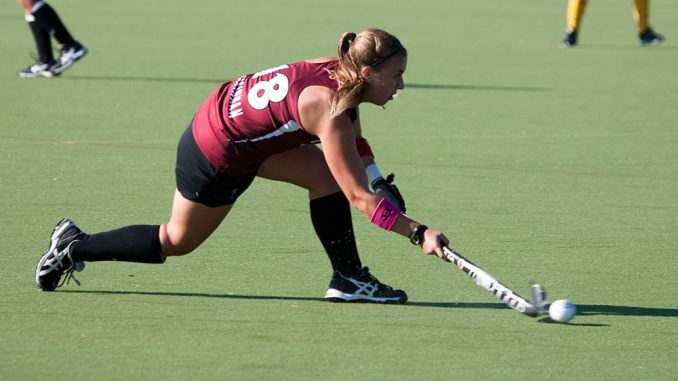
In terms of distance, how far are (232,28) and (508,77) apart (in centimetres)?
595

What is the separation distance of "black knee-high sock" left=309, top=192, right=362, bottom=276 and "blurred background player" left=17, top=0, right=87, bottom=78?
25.8 feet

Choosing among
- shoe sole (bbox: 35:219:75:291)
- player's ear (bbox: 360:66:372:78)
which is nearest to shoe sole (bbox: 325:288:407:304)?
player's ear (bbox: 360:66:372:78)

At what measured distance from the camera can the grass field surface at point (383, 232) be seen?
521cm

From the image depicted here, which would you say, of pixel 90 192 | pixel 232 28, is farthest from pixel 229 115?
pixel 232 28

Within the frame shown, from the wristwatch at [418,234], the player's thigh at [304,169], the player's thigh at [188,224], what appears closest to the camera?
the wristwatch at [418,234]

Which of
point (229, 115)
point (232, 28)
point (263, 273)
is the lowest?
point (232, 28)

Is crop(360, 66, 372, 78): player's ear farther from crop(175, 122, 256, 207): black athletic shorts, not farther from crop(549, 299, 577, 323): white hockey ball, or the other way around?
crop(549, 299, 577, 323): white hockey ball

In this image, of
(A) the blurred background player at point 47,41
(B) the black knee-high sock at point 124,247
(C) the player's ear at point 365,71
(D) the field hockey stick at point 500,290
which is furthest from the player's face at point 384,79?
(A) the blurred background player at point 47,41

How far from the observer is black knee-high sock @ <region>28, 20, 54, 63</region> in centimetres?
1335

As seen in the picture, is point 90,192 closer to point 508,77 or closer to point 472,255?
point 472,255

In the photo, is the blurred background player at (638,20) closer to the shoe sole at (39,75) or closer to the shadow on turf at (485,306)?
the shoe sole at (39,75)

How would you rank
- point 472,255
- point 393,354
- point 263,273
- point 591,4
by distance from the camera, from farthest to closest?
point 591,4 → point 472,255 → point 263,273 → point 393,354

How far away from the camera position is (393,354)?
5219 mm

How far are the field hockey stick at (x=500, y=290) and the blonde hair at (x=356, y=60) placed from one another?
0.73 metres
